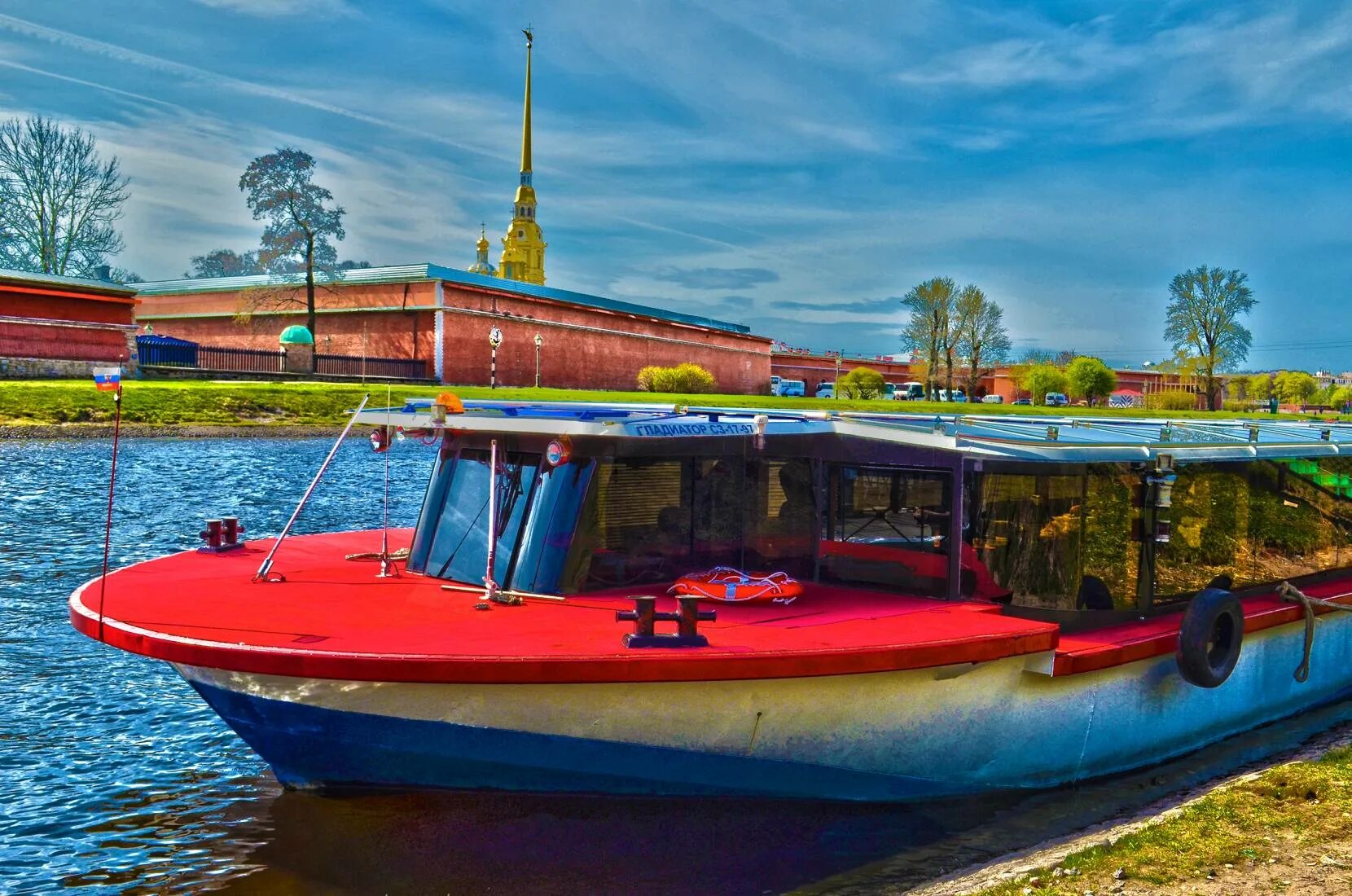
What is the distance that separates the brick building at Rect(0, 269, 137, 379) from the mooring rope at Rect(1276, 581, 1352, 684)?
44884 mm

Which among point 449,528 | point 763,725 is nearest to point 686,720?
point 763,725

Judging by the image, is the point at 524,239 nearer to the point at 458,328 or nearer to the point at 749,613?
the point at 458,328

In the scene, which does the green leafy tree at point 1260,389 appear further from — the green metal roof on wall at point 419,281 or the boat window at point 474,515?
the boat window at point 474,515

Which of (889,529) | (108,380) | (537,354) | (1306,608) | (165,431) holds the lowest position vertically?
(1306,608)

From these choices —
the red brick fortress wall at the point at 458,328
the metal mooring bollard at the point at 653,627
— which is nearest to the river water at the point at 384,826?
the metal mooring bollard at the point at 653,627

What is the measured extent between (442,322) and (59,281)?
55.8 feet

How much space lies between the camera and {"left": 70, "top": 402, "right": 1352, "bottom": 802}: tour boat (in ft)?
20.9

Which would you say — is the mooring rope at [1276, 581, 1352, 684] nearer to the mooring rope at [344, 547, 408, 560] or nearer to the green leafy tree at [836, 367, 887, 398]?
the mooring rope at [344, 547, 408, 560]

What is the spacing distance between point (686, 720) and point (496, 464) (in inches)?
98.6

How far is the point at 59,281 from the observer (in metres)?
44.7

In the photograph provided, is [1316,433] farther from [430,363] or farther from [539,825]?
[430,363]

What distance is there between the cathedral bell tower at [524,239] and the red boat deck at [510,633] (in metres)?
93.7

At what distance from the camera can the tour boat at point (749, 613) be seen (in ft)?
20.9

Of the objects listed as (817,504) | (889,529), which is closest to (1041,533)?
(889,529)
